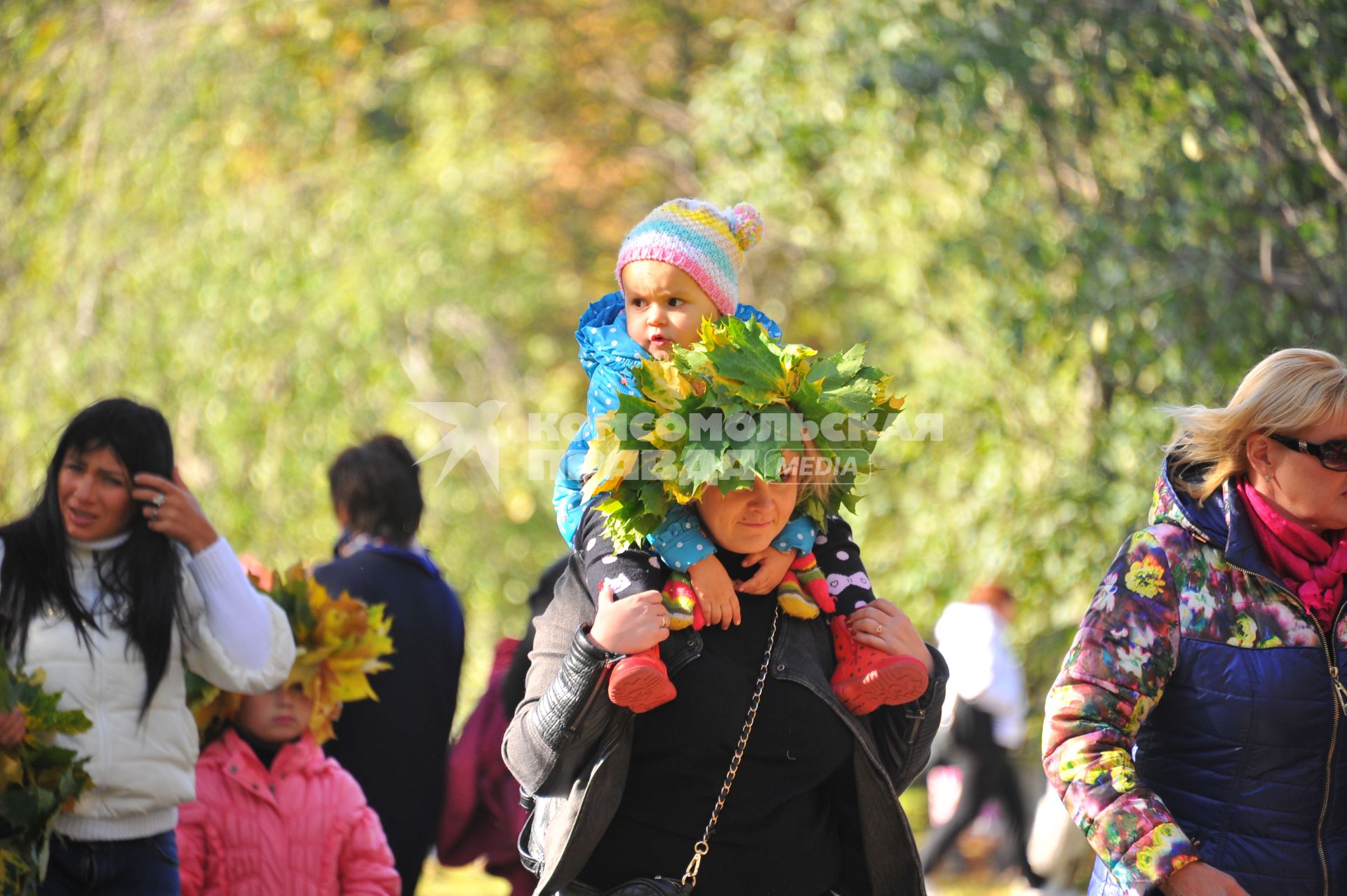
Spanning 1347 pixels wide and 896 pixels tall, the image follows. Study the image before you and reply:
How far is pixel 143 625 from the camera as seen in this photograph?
3.57 meters

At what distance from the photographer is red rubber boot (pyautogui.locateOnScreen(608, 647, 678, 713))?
8.12 feet

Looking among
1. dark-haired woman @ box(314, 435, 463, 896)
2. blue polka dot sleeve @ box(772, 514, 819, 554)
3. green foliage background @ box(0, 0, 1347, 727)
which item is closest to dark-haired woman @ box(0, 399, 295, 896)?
dark-haired woman @ box(314, 435, 463, 896)

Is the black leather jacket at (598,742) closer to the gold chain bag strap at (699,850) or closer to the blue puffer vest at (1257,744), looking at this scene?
the gold chain bag strap at (699,850)

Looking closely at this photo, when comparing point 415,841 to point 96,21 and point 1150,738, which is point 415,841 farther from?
point 96,21

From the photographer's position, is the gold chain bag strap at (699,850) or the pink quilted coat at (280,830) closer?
A: the gold chain bag strap at (699,850)

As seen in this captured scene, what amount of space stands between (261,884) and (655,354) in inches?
74.6

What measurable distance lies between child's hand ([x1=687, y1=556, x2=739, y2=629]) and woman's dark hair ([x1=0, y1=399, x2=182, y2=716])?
63.5 inches

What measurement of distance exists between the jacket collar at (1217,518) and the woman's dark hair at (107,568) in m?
2.34

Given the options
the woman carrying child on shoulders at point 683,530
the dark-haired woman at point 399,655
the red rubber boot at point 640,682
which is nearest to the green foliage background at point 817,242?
the woman carrying child on shoulders at point 683,530

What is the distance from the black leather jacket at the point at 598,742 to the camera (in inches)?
101

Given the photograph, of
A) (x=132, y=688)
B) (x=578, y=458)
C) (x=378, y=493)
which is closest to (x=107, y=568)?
(x=132, y=688)

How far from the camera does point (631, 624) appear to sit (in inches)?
98.4

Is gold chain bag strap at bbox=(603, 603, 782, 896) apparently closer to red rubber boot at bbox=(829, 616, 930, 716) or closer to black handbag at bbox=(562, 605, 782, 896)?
black handbag at bbox=(562, 605, 782, 896)

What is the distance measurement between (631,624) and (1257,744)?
124 cm
